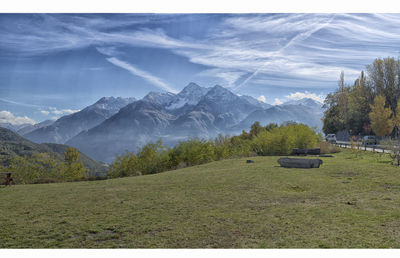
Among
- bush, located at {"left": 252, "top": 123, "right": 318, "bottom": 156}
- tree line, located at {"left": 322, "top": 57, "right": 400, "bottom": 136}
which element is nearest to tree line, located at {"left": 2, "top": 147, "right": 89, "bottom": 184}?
bush, located at {"left": 252, "top": 123, "right": 318, "bottom": 156}

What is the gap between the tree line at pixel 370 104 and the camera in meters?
41.9

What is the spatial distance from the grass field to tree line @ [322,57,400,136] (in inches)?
1498

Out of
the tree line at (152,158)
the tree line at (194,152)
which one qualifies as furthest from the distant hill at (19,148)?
the tree line at (194,152)

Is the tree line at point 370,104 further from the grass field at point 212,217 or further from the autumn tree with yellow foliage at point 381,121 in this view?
the grass field at point 212,217

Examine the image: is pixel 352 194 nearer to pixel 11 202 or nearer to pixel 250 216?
pixel 250 216

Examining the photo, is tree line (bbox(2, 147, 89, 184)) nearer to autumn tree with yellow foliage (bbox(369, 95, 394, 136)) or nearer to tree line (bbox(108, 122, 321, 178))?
tree line (bbox(108, 122, 321, 178))

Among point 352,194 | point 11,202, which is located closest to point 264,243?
point 352,194

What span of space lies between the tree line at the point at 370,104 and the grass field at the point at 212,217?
38.0 meters

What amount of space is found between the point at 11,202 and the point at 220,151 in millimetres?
17223

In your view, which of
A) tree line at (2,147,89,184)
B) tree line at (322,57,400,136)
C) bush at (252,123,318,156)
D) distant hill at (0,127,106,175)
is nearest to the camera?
tree line at (2,147,89,184)

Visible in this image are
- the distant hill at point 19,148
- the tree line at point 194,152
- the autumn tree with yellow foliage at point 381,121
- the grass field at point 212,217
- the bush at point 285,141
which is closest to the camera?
the grass field at point 212,217

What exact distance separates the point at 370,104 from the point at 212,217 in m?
51.5

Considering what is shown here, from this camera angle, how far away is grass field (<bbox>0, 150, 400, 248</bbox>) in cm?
441

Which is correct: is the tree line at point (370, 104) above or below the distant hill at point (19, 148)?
above
